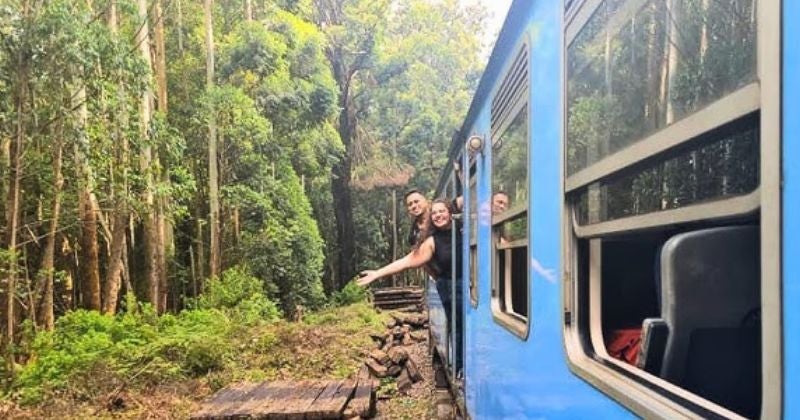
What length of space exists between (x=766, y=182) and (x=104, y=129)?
A: 40.4 ft

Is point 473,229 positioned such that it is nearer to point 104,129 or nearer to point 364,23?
point 104,129

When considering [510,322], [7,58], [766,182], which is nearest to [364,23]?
[7,58]

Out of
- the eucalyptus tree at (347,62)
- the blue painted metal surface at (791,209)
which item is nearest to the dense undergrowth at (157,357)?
the blue painted metal surface at (791,209)

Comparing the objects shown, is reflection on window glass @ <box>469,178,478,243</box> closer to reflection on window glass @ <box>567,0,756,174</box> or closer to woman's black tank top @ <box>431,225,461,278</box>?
woman's black tank top @ <box>431,225,461,278</box>

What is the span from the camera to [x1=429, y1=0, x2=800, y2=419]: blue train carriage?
83 centimetres

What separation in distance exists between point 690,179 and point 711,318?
0.83 ft

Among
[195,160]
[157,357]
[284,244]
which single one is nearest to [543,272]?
[157,357]

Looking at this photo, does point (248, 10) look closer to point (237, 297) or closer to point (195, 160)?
point (195, 160)

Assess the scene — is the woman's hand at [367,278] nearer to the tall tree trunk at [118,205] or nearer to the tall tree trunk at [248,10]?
the tall tree trunk at [118,205]

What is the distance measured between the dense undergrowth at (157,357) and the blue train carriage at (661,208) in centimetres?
716

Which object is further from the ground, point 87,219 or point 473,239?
point 473,239

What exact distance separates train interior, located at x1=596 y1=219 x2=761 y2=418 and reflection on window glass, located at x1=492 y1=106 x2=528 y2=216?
48.0 inches

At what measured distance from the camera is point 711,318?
1229 mm

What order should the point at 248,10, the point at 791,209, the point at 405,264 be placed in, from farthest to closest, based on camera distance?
the point at 248,10, the point at 405,264, the point at 791,209
